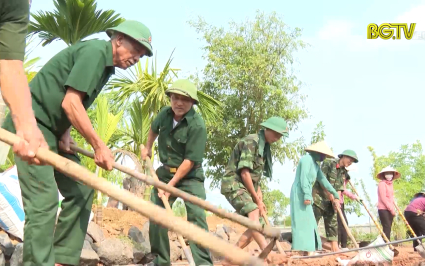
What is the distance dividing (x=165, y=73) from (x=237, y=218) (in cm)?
1230

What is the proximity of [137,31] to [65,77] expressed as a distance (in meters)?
0.55

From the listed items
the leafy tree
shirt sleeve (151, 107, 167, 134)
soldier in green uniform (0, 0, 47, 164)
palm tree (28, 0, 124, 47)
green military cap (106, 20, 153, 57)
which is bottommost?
the leafy tree

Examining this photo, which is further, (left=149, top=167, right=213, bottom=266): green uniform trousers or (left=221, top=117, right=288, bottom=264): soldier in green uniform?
(left=221, top=117, right=288, bottom=264): soldier in green uniform

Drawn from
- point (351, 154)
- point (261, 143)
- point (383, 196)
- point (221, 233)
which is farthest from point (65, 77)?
point (221, 233)

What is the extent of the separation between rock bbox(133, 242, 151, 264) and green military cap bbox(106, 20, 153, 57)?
15.6 feet

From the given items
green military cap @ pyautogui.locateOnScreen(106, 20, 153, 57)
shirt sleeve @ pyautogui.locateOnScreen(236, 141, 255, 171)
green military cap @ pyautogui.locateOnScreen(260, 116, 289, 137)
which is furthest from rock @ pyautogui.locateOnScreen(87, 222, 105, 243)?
green military cap @ pyautogui.locateOnScreen(106, 20, 153, 57)

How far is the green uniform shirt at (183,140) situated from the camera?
208 inches

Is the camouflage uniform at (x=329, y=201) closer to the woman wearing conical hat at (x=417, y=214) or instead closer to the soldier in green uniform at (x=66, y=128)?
the woman wearing conical hat at (x=417, y=214)

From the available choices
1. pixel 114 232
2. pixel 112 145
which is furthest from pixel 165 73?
pixel 114 232

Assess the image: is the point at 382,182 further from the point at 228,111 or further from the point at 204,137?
the point at 228,111

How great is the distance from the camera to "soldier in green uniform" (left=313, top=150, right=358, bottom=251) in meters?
10.5

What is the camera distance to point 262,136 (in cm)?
650

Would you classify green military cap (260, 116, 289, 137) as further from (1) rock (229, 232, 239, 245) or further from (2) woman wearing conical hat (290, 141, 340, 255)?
(1) rock (229, 232, 239, 245)

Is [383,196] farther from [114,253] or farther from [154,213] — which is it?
[154,213]
